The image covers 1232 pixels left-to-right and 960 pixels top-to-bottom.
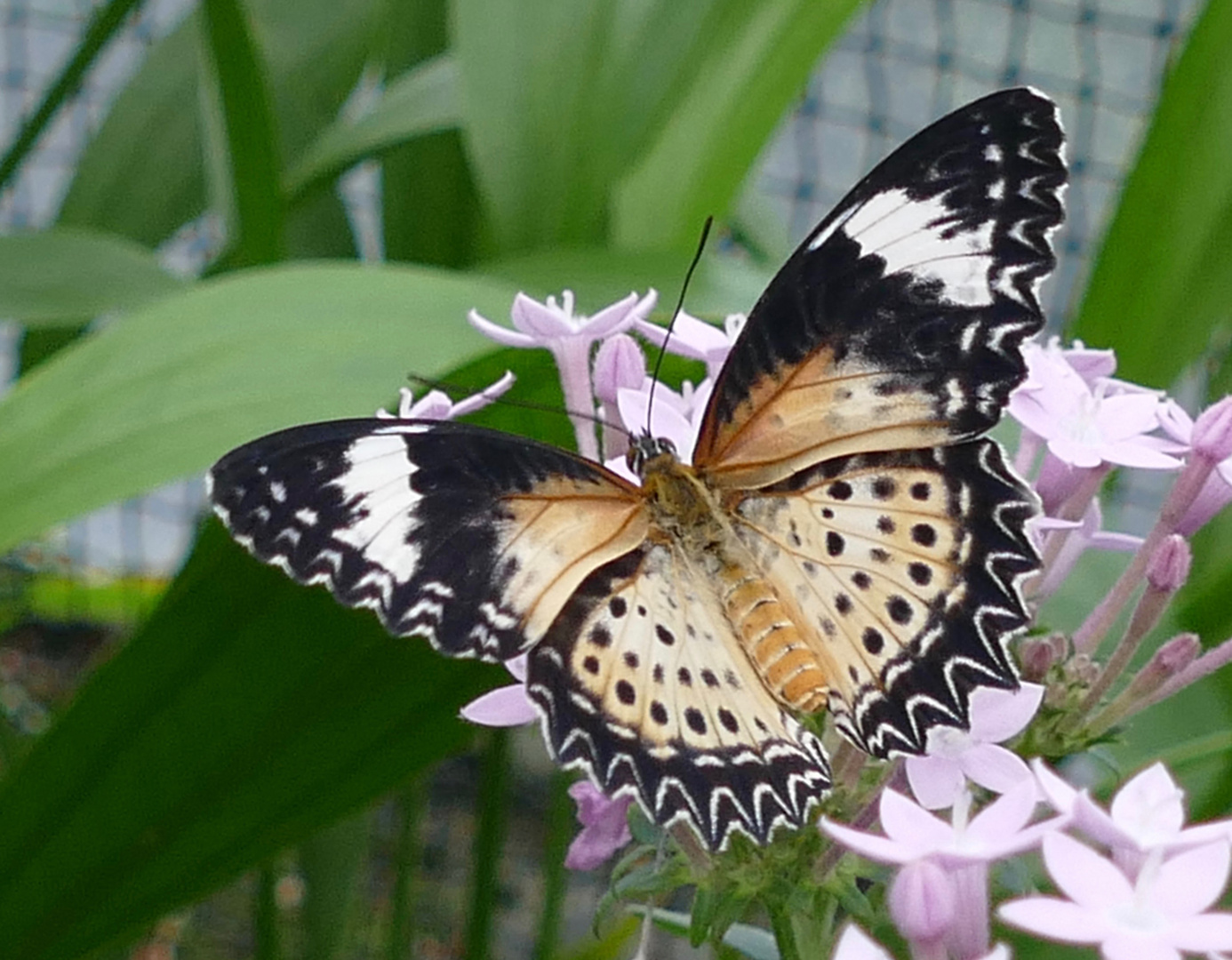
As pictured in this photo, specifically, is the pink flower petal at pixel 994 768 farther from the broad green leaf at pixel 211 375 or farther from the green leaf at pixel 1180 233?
the green leaf at pixel 1180 233

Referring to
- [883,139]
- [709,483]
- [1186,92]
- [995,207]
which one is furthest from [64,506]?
[883,139]

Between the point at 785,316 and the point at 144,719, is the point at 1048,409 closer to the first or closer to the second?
the point at 785,316

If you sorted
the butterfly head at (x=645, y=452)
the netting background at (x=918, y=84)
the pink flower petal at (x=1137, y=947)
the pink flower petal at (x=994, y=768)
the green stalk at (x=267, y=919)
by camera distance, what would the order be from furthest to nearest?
the netting background at (x=918, y=84) → the green stalk at (x=267, y=919) → the butterfly head at (x=645, y=452) → the pink flower petal at (x=994, y=768) → the pink flower petal at (x=1137, y=947)

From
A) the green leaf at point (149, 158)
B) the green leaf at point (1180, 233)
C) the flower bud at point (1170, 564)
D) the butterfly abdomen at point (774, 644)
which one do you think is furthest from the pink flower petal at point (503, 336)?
the green leaf at point (149, 158)

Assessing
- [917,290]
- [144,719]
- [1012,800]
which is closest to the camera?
[1012,800]

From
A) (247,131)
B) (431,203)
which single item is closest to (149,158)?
(431,203)

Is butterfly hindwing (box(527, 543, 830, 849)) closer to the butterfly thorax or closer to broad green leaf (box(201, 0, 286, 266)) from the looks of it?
the butterfly thorax
